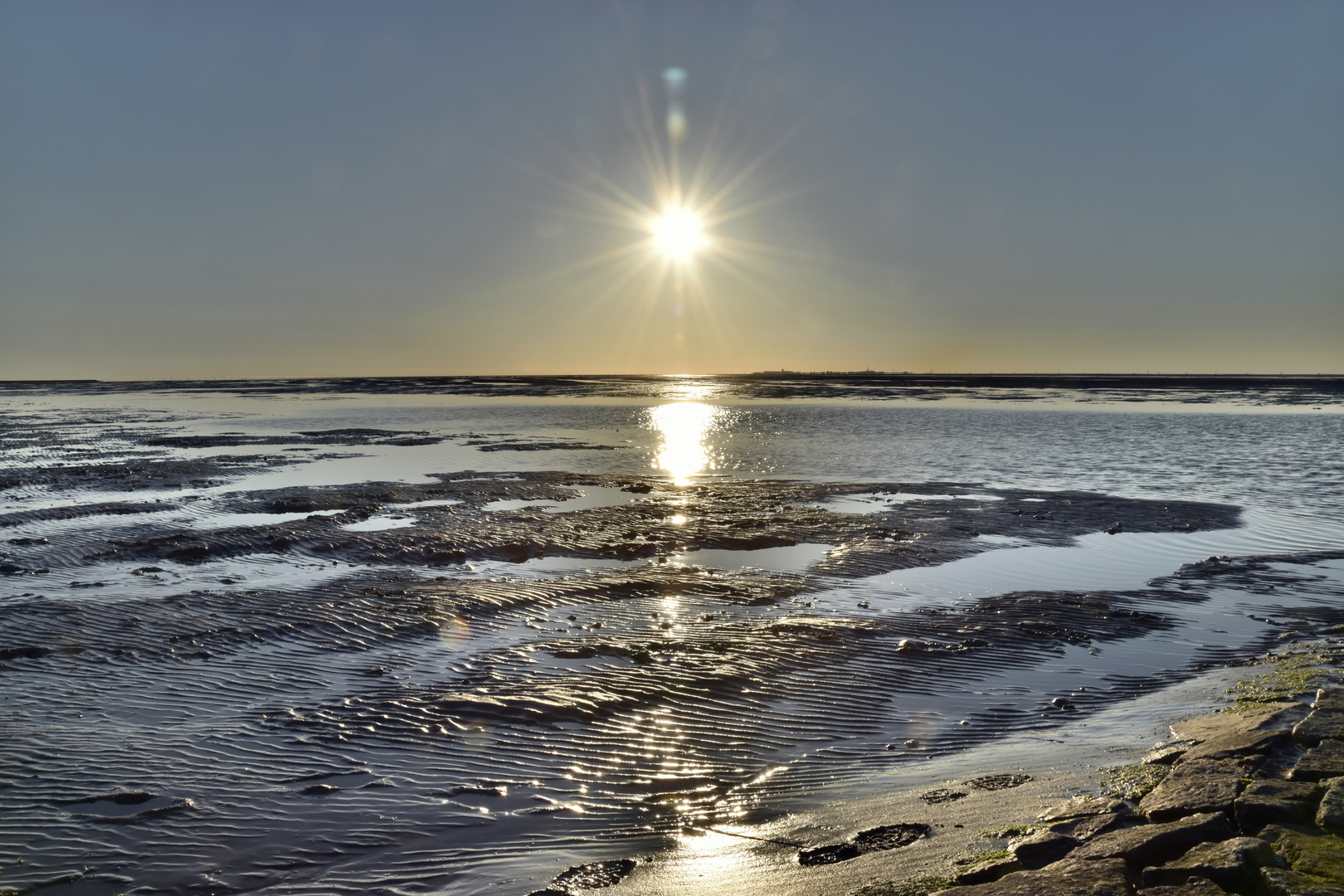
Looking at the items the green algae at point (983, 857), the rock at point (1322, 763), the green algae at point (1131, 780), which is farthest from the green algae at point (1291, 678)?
the green algae at point (983, 857)

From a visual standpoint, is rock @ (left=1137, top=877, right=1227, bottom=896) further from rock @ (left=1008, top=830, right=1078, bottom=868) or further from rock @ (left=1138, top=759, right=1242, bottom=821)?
rock @ (left=1138, top=759, right=1242, bottom=821)

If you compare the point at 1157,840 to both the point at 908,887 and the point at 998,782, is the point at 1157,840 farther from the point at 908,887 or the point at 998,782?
the point at 998,782

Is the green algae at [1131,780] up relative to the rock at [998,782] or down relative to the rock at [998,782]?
up

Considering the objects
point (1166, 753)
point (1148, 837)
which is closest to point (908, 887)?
point (1148, 837)

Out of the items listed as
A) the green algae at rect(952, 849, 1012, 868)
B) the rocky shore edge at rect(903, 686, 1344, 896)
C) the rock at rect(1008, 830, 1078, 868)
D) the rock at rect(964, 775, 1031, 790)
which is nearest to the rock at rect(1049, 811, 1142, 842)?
the rocky shore edge at rect(903, 686, 1344, 896)

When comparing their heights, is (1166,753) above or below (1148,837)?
below

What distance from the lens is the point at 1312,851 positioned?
4.96 meters

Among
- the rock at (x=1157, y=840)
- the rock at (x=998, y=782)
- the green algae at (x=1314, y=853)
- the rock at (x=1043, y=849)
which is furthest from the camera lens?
the rock at (x=998, y=782)

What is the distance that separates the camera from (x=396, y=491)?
85.6 feet

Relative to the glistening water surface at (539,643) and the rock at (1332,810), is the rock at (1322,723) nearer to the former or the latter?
the rock at (1332,810)

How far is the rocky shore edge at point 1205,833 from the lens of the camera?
476cm

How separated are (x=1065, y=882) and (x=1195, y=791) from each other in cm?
190

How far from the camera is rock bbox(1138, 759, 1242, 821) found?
578cm

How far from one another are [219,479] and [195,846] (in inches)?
1027
